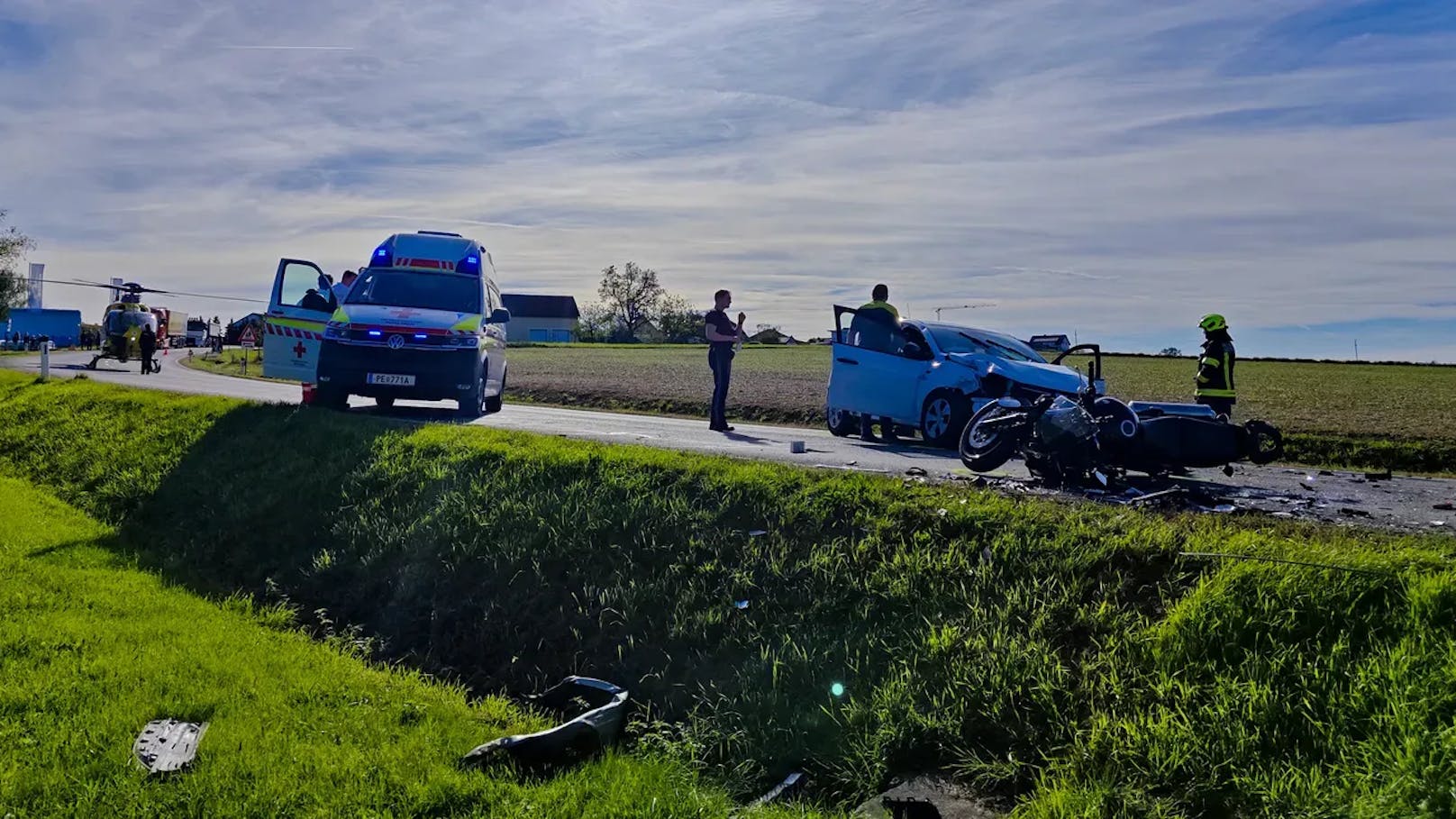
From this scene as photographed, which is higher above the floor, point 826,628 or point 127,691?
point 826,628

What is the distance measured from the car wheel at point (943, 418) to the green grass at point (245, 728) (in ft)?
28.3

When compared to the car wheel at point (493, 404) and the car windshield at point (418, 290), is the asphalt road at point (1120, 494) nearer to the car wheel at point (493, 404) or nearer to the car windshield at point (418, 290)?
the car wheel at point (493, 404)

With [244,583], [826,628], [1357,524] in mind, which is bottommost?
[244,583]

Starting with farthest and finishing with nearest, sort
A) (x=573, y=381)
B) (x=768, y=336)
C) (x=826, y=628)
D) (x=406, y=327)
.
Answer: (x=768, y=336), (x=573, y=381), (x=406, y=327), (x=826, y=628)

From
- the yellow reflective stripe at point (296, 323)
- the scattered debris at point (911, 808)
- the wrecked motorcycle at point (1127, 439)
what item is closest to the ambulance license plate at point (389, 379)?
the yellow reflective stripe at point (296, 323)

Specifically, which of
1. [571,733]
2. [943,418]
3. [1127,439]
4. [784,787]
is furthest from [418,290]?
[784,787]

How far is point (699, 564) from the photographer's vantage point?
637 centimetres

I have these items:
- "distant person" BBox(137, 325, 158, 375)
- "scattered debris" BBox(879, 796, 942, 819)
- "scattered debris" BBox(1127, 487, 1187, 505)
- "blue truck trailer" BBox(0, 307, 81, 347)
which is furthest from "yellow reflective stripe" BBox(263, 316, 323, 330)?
"blue truck trailer" BBox(0, 307, 81, 347)

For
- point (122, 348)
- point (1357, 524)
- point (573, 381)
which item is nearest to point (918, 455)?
point (1357, 524)

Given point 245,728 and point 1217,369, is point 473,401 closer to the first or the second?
point 1217,369

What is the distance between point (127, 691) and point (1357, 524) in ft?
23.7

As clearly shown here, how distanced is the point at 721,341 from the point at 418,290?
451cm

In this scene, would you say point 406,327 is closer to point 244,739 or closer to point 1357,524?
point 244,739

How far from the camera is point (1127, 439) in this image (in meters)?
8.57
